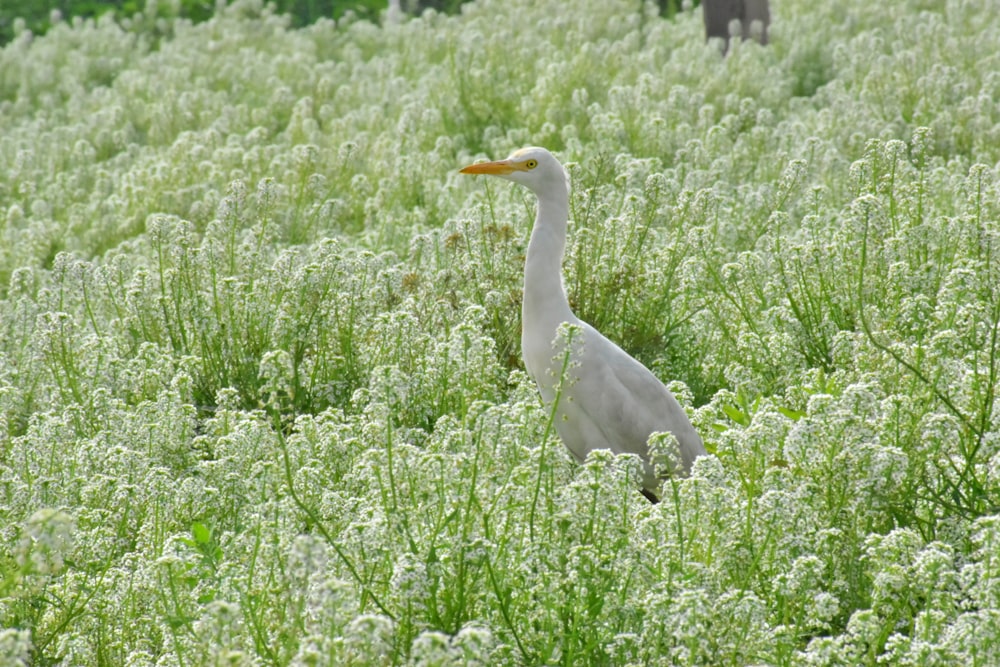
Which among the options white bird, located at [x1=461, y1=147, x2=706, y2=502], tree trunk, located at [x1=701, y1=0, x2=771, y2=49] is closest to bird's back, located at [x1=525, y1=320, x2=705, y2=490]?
white bird, located at [x1=461, y1=147, x2=706, y2=502]

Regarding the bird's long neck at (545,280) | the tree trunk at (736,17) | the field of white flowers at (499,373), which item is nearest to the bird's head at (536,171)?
the bird's long neck at (545,280)

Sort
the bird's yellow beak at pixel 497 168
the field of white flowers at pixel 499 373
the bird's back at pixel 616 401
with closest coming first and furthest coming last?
the field of white flowers at pixel 499 373, the bird's back at pixel 616 401, the bird's yellow beak at pixel 497 168

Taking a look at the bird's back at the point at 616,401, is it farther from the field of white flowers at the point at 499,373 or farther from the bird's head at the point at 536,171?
the bird's head at the point at 536,171

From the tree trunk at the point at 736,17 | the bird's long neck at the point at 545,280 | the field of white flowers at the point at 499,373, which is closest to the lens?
the field of white flowers at the point at 499,373

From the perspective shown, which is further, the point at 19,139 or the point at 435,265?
the point at 19,139

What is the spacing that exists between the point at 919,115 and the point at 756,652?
6636 millimetres

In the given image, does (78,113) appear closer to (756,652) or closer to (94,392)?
(94,392)

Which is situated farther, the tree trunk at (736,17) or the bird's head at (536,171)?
the tree trunk at (736,17)

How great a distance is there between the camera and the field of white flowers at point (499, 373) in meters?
3.23

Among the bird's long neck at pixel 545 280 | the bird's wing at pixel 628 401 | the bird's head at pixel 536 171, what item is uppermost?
the bird's head at pixel 536 171

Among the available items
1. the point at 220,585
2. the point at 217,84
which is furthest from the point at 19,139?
the point at 220,585

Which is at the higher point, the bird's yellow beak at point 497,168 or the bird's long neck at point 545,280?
the bird's yellow beak at point 497,168

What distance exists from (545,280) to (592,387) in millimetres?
437

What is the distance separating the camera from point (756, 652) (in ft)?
10.4
